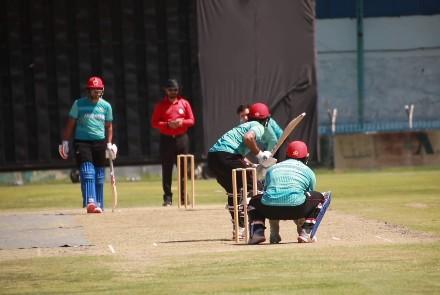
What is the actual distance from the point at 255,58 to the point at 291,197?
18.6 meters

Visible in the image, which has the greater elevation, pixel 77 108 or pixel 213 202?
pixel 77 108

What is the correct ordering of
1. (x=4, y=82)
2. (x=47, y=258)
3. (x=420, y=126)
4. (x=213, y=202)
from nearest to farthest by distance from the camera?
1. (x=47, y=258)
2. (x=213, y=202)
3. (x=4, y=82)
4. (x=420, y=126)

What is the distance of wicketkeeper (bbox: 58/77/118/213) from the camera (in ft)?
76.3

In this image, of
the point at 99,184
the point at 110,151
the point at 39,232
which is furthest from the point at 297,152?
the point at 110,151

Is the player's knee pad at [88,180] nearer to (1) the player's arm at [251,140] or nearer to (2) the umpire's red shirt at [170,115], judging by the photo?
(2) the umpire's red shirt at [170,115]

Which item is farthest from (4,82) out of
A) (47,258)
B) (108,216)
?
(47,258)

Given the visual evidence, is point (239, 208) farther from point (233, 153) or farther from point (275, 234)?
point (275, 234)

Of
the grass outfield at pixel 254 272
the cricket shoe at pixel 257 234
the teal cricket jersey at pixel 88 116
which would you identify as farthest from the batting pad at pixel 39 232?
the cricket shoe at pixel 257 234

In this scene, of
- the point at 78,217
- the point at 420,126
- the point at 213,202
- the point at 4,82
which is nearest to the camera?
the point at 78,217

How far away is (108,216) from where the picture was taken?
2258cm

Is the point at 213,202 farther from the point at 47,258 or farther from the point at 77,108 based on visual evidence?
the point at 47,258

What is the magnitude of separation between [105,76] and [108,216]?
446 inches

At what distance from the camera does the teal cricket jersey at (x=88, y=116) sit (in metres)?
23.4

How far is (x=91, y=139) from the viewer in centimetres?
2347
